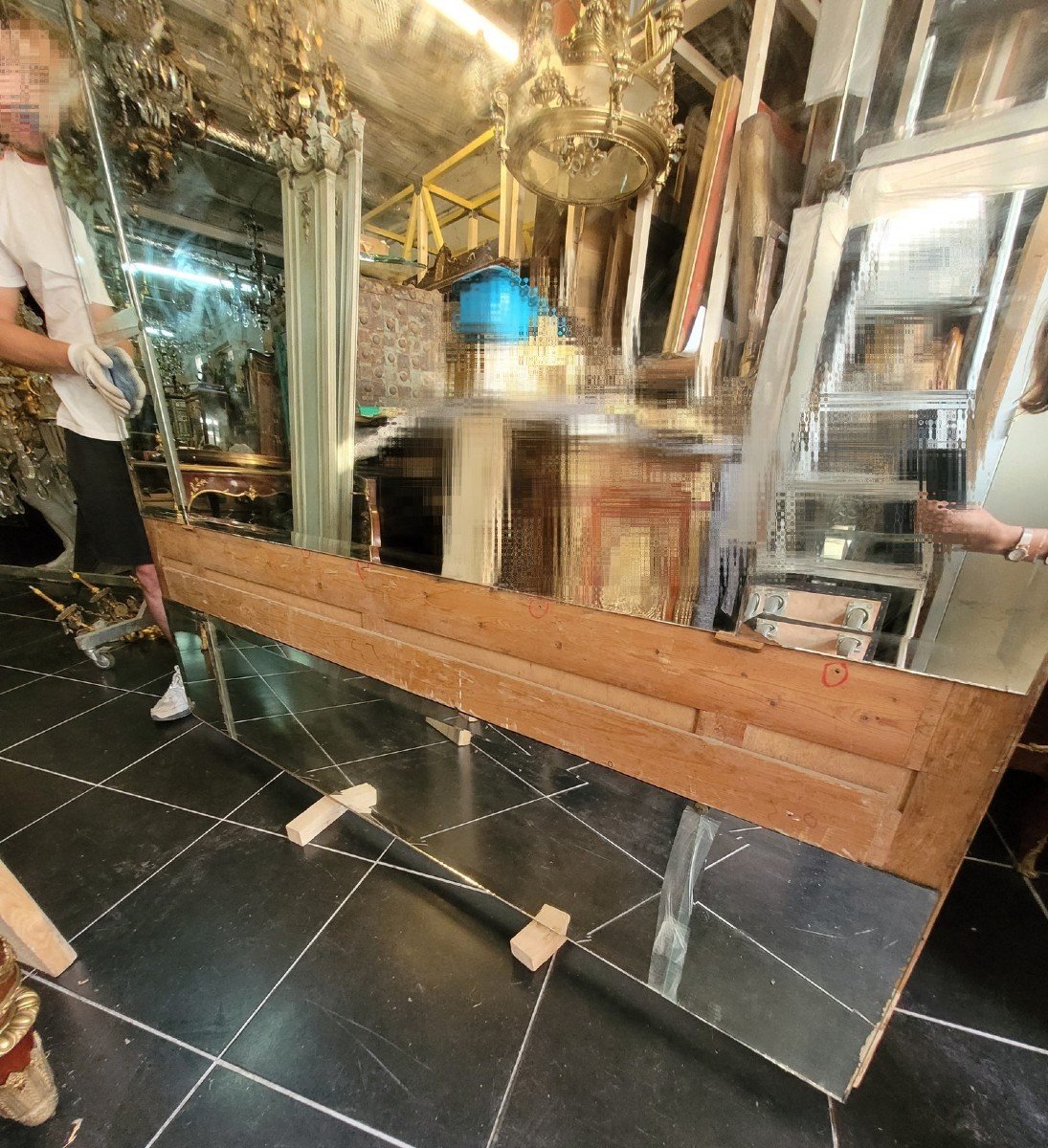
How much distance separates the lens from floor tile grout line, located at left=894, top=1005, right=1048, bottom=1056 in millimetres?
713

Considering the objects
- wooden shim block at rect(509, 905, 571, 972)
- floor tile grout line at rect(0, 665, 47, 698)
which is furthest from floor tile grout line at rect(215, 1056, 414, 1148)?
floor tile grout line at rect(0, 665, 47, 698)

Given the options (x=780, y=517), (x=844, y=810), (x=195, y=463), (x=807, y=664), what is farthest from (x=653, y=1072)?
(x=195, y=463)

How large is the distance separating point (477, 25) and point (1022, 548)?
88 cm

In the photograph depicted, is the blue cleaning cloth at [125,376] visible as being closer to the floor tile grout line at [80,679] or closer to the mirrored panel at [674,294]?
the mirrored panel at [674,294]

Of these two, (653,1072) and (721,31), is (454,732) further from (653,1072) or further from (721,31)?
(721,31)

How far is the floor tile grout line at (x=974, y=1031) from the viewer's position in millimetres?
713

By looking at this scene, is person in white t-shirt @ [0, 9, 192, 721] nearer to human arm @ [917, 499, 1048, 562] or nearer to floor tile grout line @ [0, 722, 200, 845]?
floor tile grout line @ [0, 722, 200, 845]

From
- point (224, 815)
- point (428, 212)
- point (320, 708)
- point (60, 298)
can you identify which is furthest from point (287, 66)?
point (224, 815)

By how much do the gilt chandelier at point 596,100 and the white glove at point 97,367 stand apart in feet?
4.16

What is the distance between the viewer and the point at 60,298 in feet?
3.89

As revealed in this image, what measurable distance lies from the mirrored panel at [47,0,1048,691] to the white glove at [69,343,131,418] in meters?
0.67

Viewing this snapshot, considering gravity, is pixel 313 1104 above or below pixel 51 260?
below

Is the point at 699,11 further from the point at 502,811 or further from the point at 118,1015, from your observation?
the point at 118,1015

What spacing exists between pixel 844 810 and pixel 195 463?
5.06 ft
